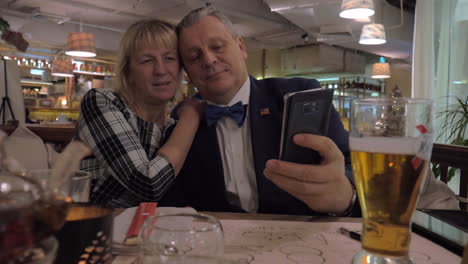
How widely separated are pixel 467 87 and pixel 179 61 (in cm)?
408

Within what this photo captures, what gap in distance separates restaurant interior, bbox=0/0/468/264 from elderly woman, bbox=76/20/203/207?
0.32m

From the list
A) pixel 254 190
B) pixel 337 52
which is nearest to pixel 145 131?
pixel 254 190

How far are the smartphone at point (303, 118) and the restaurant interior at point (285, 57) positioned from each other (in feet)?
0.54

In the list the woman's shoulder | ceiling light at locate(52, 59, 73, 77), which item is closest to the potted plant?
the woman's shoulder

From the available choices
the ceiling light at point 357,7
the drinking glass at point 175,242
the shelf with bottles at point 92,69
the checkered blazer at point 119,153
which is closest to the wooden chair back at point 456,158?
the checkered blazer at point 119,153

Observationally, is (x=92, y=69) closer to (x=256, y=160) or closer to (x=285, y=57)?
(x=285, y=57)

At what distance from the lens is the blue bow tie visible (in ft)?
4.61

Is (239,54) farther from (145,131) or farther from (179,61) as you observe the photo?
(145,131)

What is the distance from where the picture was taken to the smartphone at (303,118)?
2.68 ft

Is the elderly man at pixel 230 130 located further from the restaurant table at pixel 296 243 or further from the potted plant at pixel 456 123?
the potted plant at pixel 456 123

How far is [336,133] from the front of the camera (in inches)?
56.7

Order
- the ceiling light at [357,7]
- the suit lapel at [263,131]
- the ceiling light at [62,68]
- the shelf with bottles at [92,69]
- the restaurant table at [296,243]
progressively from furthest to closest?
the shelf with bottles at [92,69], the ceiling light at [62,68], the ceiling light at [357,7], the suit lapel at [263,131], the restaurant table at [296,243]

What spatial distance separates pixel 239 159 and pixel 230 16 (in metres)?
6.12

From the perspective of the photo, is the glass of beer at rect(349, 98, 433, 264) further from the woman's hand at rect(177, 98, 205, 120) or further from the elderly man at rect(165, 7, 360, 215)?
the woman's hand at rect(177, 98, 205, 120)
